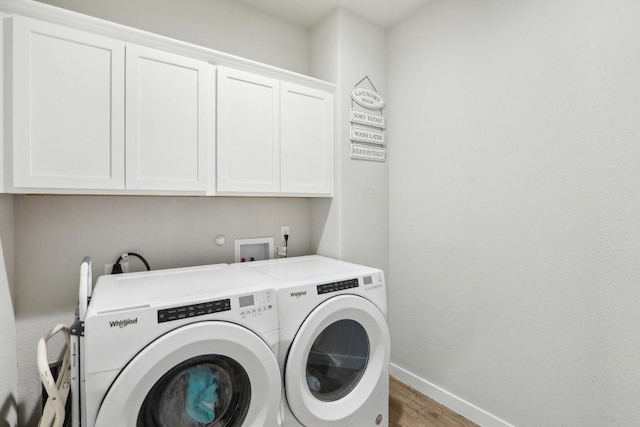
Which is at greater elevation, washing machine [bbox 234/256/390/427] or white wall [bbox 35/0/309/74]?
white wall [bbox 35/0/309/74]

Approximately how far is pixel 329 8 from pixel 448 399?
2.87 meters

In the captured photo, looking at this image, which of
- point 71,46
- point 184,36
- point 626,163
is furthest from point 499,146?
point 71,46

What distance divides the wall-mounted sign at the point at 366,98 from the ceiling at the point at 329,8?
0.55 meters

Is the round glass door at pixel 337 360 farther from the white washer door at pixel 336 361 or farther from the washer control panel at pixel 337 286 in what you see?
the washer control panel at pixel 337 286

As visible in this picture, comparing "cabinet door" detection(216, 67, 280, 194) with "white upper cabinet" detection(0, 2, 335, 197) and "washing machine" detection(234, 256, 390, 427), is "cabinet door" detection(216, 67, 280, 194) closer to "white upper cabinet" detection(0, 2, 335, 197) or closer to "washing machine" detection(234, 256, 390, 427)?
"white upper cabinet" detection(0, 2, 335, 197)

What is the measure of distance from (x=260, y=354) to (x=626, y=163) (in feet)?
5.90

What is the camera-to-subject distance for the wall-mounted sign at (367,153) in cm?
236

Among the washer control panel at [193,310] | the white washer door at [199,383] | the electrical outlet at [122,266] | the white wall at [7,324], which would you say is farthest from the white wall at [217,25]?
the white washer door at [199,383]

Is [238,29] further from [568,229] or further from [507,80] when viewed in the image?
[568,229]

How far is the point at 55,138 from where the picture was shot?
1.36 m

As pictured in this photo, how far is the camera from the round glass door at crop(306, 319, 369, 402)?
5.32 feet

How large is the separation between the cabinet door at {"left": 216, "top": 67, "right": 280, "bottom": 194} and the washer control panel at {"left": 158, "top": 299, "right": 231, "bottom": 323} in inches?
29.4

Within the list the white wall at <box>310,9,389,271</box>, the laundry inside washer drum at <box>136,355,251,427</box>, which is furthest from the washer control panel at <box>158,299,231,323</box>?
the white wall at <box>310,9,389,271</box>

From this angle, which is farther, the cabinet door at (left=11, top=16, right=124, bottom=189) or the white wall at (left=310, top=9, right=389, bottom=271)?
the white wall at (left=310, top=9, right=389, bottom=271)
